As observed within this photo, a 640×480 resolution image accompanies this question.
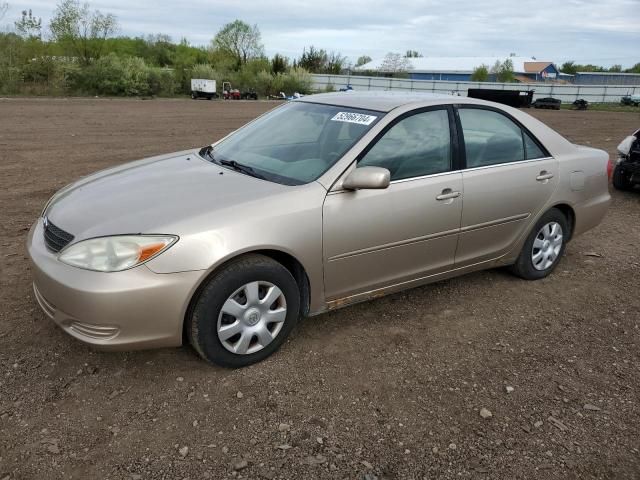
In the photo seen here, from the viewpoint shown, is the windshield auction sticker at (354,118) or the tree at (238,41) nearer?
the windshield auction sticker at (354,118)

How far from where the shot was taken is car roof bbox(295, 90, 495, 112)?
12.5 feet

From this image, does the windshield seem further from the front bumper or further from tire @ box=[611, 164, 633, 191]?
tire @ box=[611, 164, 633, 191]

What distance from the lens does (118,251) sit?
9.05 ft

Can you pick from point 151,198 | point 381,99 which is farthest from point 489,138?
point 151,198

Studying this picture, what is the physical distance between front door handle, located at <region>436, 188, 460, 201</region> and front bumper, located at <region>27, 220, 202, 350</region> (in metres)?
1.80

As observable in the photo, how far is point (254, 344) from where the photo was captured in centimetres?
317

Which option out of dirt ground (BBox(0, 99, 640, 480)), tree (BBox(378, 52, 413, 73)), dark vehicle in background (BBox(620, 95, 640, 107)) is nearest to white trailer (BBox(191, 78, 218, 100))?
dark vehicle in background (BBox(620, 95, 640, 107))

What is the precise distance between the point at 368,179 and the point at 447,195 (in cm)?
82

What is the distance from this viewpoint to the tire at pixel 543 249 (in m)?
4.51

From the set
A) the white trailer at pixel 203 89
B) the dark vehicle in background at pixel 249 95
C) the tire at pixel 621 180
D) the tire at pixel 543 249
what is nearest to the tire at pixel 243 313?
the tire at pixel 543 249

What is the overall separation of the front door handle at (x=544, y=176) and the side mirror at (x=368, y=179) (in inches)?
67.8

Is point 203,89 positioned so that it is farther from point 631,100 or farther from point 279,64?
point 631,100

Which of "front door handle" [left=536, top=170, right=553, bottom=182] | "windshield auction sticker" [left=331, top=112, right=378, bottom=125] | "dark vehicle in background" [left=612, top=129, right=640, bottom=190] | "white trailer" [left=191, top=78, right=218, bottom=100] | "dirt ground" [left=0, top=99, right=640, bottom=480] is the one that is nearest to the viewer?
"dirt ground" [left=0, top=99, right=640, bottom=480]

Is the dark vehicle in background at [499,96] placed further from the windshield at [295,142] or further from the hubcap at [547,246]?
the windshield at [295,142]
